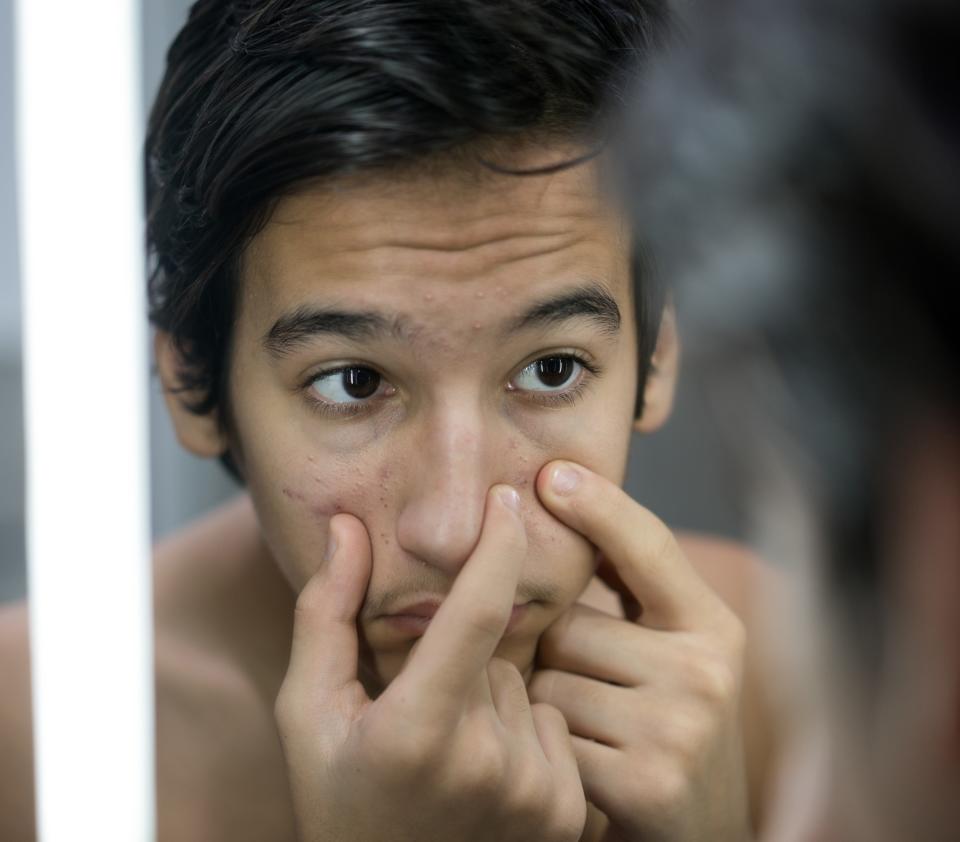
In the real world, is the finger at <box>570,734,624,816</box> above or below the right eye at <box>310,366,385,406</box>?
below

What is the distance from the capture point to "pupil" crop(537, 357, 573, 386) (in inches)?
28.5

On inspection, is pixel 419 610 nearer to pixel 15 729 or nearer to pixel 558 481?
pixel 558 481

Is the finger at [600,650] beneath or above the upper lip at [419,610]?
beneath

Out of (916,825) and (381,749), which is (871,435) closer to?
(916,825)

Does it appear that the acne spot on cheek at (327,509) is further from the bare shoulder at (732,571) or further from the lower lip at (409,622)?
the bare shoulder at (732,571)

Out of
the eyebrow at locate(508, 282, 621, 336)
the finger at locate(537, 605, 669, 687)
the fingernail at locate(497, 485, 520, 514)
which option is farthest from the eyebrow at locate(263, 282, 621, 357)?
the finger at locate(537, 605, 669, 687)

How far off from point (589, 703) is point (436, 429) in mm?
226

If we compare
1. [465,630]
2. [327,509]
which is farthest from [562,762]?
[327,509]

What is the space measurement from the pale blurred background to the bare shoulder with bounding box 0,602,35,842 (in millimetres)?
29

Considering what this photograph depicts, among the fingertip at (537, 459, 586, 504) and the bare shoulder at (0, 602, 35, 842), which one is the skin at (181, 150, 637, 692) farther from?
the bare shoulder at (0, 602, 35, 842)

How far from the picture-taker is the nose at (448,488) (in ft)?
2.25

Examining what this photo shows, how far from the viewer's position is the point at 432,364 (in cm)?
69

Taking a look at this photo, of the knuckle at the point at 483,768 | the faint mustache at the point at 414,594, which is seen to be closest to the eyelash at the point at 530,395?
the faint mustache at the point at 414,594

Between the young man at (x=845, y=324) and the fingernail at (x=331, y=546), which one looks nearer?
the young man at (x=845, y=324)
